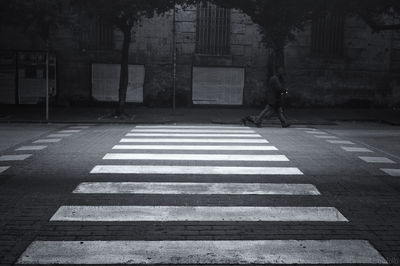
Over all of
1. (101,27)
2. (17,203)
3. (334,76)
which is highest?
(101,27)

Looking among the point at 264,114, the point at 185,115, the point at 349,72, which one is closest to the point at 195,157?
the point at 264,114

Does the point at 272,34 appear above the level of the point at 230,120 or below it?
above

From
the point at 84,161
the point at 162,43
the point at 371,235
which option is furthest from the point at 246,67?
the point at 371,235

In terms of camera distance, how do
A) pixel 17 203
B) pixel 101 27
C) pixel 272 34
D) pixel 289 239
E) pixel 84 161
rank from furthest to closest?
pixel 101 27, pixel 272 34, pixel 84 161, pixel 17 203, pixel 289 239

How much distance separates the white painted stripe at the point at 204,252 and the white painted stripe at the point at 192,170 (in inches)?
138

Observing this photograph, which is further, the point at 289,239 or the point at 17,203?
the point at 17,203

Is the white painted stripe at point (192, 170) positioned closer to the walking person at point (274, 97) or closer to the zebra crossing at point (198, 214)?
the zebra crossing at point (198, 214)

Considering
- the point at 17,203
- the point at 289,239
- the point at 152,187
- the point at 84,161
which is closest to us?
the point at 289,239

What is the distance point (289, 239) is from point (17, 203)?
3664 mm

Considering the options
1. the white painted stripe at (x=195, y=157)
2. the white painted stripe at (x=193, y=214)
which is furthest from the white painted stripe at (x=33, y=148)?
the white painted stripe at (x=193, y=214)

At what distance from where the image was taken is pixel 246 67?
24672mm

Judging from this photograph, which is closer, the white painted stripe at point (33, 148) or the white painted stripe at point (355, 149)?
the white painted stripe at point (33, 148)

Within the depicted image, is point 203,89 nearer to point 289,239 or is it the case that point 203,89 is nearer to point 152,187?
point 152,187

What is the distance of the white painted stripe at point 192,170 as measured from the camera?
8.88 m
